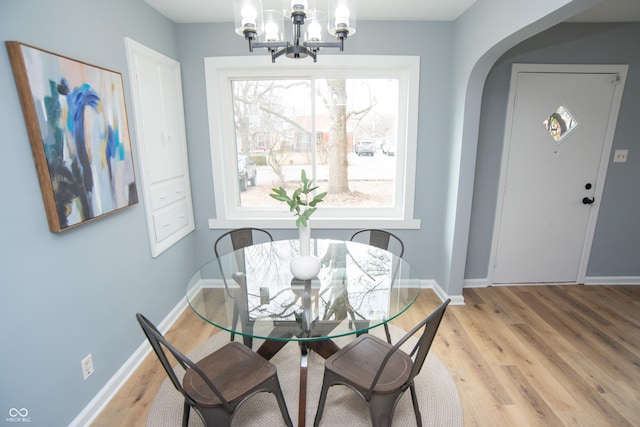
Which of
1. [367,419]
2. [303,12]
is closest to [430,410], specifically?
[367,419]

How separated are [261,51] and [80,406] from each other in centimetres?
282

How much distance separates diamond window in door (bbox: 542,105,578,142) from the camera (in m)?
2.87

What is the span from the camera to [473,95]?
98.7 inches

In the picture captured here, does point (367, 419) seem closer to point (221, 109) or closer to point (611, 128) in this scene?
point (221, 109)

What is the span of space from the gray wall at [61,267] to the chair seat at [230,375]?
68 cm

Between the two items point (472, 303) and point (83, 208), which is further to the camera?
point (472, 303)

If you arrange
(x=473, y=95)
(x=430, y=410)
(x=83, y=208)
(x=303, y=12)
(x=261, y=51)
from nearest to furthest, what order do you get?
1. (x=303, y=12)
2. (x=83, y=208)
3. (x=430, y=410)
4. (x=473, y=95)
5. (x=261, y=51)

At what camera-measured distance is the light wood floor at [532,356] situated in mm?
1764

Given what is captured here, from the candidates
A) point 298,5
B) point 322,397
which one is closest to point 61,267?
point 322,397

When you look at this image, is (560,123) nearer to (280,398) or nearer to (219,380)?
(280,398)

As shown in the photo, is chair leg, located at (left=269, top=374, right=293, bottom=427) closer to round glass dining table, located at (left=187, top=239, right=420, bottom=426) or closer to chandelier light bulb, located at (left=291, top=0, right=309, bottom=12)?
round glass dining table, located at (left=187, top=239, right=420, bottom=426)

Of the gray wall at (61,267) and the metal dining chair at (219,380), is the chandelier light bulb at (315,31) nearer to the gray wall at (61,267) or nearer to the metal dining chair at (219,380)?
the gray wall at (61,267)

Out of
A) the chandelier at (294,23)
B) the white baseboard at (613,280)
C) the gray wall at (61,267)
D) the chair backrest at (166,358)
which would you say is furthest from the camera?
the white baseboard at (613,280)

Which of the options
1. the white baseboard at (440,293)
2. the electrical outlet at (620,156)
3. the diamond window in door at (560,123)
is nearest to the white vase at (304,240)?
the white baseboard at (440,293)
